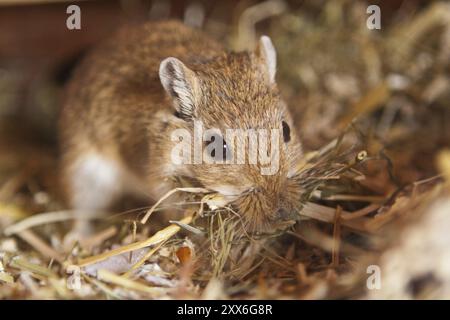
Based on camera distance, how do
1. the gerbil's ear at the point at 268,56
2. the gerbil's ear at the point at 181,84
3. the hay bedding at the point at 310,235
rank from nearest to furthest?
the hay bedding at the point at 310,235, the gerbil's ear at the point at 181,84, the gerbil's ear at the point at 268,56

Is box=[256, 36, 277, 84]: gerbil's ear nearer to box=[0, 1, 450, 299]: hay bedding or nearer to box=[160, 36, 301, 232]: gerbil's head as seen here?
box=[160, 36, 301, 232]: gerbil's head

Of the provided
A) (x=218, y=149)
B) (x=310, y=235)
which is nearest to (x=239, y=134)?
(x=218, y=149)

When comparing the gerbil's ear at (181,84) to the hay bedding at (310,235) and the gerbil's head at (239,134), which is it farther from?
the hay bedding at (310,235)

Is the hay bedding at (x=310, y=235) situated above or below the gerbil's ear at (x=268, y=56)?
below

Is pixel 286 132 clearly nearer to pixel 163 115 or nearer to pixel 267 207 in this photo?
pixel 267 207

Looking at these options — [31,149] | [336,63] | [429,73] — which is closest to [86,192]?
[31,149]

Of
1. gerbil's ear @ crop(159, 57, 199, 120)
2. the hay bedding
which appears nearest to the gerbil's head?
gerbil's ear @ crop(159, 57, 199, 120)

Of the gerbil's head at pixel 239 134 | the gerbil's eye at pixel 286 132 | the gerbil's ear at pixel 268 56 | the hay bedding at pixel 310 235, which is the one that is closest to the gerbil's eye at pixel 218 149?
the gerbil's head at pixel 239 134
